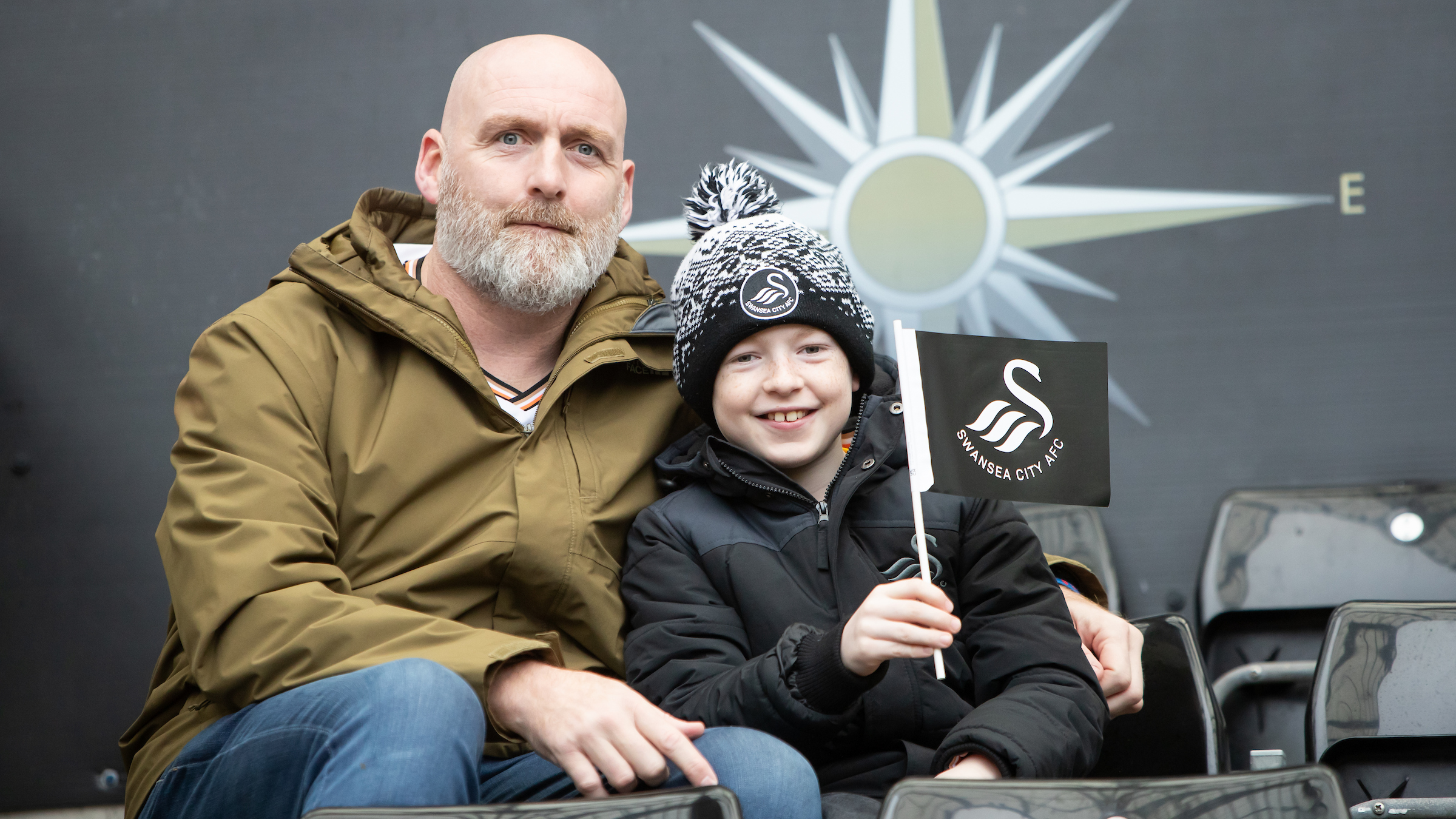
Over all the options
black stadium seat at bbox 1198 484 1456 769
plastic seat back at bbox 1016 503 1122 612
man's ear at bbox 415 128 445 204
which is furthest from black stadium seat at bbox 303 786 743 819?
black stadium seat at bbox 1198 484 1456 769

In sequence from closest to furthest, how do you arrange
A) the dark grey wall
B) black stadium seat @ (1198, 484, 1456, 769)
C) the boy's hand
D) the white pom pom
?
the boy's hand
the white pom pom
black stadium seat @ (1198, 484, 1456, 769)
the dark grey wall

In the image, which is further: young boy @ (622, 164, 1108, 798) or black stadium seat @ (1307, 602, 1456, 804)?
black stadium seat @ (1307, 602, 1456, 804)

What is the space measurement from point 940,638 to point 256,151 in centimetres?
181

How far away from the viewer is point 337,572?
1.29 m

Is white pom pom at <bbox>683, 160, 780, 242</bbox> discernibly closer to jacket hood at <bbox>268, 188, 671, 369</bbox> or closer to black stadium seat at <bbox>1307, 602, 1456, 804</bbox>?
jacket hood at <bbox>268, 188, 671, 369</bbox>

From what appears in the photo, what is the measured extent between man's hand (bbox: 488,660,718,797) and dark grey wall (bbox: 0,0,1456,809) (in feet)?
4.18

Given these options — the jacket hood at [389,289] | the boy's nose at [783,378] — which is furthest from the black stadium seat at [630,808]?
the jacket hood at [389,289]

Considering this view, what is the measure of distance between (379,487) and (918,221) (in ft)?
4.06

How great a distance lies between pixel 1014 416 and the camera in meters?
1.21

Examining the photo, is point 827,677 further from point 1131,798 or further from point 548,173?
point 548,173

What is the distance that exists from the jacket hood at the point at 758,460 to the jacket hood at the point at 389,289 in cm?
16

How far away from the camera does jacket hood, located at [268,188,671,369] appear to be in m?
1.46

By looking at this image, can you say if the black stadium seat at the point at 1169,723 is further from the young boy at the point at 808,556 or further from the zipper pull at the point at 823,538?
the zipper pull at the point at 823,538

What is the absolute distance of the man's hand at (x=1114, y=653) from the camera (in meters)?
1.39
